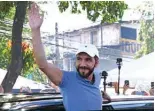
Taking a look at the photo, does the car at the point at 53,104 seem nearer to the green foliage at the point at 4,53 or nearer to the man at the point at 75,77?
the man at the point at 75,77

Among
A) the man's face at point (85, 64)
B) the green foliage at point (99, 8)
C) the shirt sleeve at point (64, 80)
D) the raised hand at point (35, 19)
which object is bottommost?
the shirt sleeve at point (64, 80)

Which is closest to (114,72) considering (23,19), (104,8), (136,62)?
(136,62)

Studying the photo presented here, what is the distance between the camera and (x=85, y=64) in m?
2.06

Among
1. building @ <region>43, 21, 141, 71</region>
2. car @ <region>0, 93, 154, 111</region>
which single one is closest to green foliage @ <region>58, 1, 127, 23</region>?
building @ <region>43, 21, 141, 71</region>

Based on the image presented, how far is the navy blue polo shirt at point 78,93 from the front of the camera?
1.93 metres

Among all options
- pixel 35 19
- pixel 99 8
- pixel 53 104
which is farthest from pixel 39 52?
pixel 99 8

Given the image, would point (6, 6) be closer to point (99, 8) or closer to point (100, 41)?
point (99, 8)

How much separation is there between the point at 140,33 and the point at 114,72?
6968 mm

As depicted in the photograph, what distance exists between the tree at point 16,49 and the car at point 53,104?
4.48 meters

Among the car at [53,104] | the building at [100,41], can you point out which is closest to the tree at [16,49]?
the building at [100,41]

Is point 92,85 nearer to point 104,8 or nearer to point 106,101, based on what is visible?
point 106,101

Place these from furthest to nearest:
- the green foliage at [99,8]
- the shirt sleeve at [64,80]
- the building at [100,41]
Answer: the building at [100,41] → the green foliage at [99,8] → the shirt sleeve at [64,80]

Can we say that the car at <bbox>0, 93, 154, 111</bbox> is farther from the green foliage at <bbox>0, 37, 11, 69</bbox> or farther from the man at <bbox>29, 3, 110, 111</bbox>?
the green foliage at <bbox>0, 37, 11, 69</bbox>

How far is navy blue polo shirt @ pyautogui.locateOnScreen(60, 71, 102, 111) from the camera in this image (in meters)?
1.93
